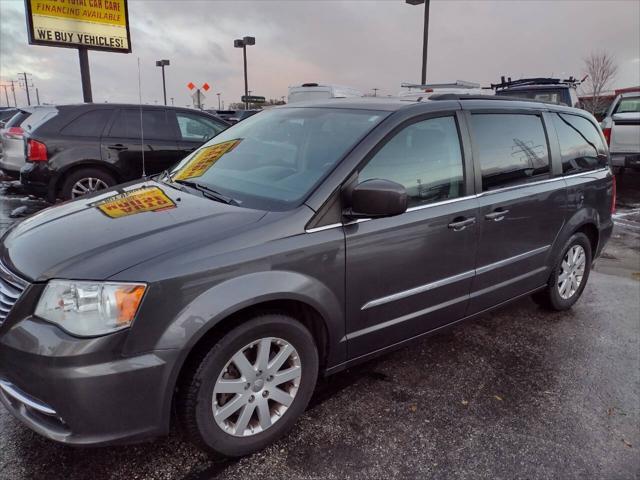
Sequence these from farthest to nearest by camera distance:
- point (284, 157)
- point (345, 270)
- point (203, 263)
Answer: point (284, 157), point (345, 270), point (203, 263)

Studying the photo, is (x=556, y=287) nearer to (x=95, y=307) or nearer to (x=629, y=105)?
(x=95, y=307)

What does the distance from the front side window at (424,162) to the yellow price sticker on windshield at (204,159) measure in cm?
111

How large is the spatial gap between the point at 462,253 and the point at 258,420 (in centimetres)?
156

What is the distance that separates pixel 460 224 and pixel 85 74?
13.0 metres

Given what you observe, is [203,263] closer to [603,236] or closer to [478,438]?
[478,438]

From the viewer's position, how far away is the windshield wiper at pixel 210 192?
A: 2.56 metres

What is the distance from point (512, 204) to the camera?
10.8ft

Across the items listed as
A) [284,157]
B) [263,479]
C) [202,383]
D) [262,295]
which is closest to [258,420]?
[263,479]

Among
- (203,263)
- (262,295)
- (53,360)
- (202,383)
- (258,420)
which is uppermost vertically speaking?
(203,263)

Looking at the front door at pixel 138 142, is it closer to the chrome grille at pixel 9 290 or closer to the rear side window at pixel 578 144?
the chrome grille at pixel 9 290

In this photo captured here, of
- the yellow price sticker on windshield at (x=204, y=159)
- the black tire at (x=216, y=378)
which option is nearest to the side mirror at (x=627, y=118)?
the yellow price sticker on windshield at (x=204, y=159)

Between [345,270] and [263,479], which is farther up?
[345,270]

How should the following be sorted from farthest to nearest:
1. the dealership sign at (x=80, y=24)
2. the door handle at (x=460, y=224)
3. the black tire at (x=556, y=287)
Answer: the dealership sign at (x=80, y=24), the black tire at (x=556, y=287), the door handle at (x=460, y=224)

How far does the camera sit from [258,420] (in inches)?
92.0
